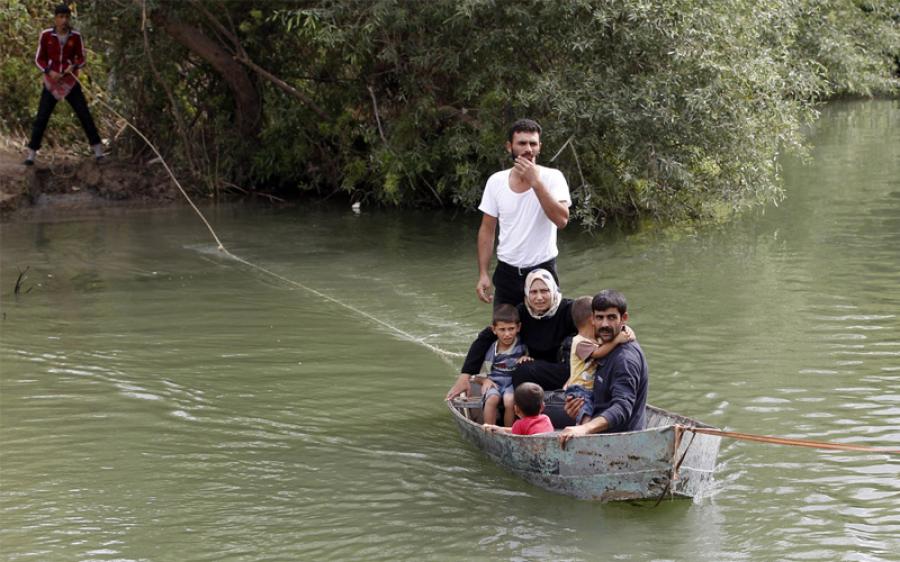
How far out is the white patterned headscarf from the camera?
7324mm

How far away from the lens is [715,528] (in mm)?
6332

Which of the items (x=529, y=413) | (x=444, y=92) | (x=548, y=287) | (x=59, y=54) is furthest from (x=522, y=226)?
(x=59, y=54)

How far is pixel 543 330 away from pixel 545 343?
0.27 feet

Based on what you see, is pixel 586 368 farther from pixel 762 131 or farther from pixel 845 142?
pixel 845 142

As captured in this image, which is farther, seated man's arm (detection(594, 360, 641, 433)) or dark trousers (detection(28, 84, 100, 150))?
dark trousers (detection(28, 84, 100, 150))

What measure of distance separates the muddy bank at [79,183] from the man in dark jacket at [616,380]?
11.7 m

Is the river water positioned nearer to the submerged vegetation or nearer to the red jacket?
the submerged vegetation

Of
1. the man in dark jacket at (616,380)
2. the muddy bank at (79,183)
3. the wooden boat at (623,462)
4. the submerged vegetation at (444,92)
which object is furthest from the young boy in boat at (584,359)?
→ the muddy bank at (79,183)

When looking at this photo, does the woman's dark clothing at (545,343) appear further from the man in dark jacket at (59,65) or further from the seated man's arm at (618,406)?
the man in dark jacket at (59,65)

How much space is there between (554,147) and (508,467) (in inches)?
297

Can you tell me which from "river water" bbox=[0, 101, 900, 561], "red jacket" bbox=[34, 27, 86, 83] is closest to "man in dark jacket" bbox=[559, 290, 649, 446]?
"river water" bbox=[0, 101, 900, 561]

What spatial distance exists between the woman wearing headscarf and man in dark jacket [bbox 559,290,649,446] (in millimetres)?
700

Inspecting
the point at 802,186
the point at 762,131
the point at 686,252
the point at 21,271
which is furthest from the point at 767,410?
the point at 802,186

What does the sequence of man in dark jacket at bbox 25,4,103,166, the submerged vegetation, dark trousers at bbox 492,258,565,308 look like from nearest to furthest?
1. dark trousers at bbox 492,258,565,308
2. the submerged vegetation
3. man in dark jacket at bbox 25,4,103,166
